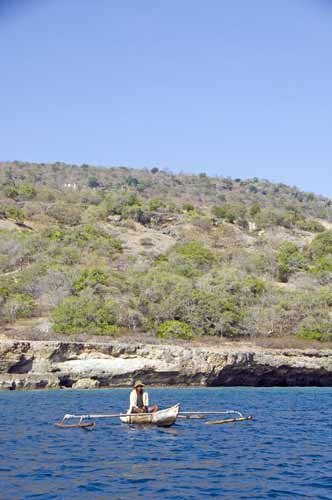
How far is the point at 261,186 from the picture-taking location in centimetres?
16975

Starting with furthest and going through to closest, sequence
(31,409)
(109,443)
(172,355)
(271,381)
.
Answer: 1. (271,381)
2. (172,355)
3. (31,409)
4. (109,443)

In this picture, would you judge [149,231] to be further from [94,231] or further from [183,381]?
[183,381]

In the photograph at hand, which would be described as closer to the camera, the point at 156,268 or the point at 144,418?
the point at 144,418

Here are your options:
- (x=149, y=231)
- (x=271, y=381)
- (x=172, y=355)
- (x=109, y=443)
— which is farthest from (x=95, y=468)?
(x=149, y=231)

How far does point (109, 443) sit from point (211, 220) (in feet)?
249

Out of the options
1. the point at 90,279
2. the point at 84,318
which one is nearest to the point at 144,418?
the point at 84,318

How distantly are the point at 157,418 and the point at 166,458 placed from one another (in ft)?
19.5

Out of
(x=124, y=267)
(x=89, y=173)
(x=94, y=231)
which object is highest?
(x=89, y=173)

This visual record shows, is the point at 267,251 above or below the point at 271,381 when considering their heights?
above

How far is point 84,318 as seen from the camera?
47.5m

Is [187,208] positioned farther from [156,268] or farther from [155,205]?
[156,268]

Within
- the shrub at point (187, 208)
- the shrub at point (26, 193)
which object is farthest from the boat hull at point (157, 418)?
the shrub at point (187, 208)

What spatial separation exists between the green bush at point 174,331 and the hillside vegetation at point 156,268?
0.24 ft

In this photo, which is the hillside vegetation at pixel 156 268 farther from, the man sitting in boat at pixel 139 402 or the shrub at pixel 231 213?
the man sitting in boat at pixel 139 402
